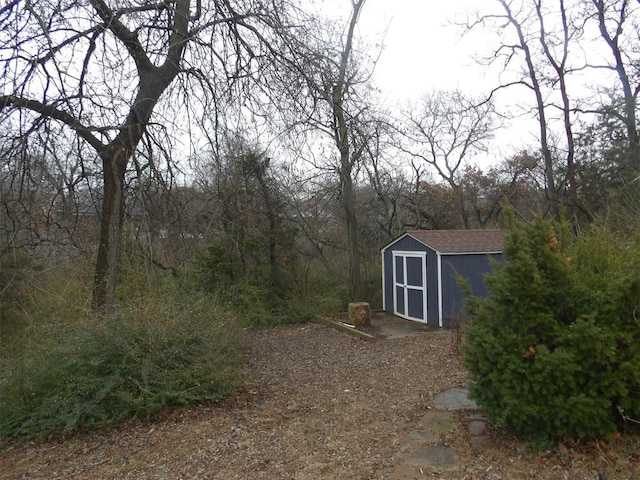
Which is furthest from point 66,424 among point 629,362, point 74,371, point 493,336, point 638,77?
point 638,77

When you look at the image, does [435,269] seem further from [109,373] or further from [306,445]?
[109,373]

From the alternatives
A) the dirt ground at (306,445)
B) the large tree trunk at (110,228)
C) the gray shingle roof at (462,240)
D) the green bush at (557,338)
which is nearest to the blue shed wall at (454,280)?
the gray shingle roof at (462,240)

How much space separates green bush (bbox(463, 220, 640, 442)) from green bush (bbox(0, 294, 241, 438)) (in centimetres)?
296

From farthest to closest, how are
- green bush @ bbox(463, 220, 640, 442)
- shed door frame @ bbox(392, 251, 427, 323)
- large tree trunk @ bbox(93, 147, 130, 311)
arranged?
shed door frame @ bbox(392, 251, 427, 323), large tree trunk @ bbox(93, 147, 130, 311), green bush @ bbox(463, 220, 640, 442)

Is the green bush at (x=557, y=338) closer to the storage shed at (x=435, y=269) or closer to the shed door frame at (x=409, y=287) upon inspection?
the storage shed at (x=435, y=269)

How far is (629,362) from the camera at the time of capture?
129 inches

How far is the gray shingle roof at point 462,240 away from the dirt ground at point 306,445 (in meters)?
4.30

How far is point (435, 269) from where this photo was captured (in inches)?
416

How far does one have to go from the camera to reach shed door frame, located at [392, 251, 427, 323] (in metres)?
11.0

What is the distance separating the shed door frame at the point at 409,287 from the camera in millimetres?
11047

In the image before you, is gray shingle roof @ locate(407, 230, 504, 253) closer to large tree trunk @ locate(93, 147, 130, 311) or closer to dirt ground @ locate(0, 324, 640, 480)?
dirt ground @ locate(0, 324, 640, 480)

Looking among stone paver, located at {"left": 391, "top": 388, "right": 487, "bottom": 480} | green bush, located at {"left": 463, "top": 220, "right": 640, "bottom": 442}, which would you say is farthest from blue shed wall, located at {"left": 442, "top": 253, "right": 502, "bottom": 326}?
green bush, located at {"left": 463, "top": 220, "right": 640, "bottom": 442}

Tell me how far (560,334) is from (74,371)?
15.0ft

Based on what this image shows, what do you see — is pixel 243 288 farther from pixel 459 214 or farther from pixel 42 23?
pixel 459 214
